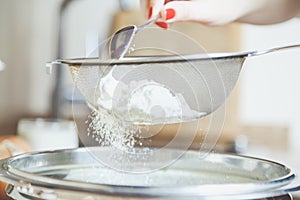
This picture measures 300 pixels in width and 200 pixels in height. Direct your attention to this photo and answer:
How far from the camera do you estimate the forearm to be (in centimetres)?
84

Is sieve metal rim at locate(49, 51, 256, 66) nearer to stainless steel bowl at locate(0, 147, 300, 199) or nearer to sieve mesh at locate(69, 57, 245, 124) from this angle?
sieve mesh at locate(69, 57, 245, 124)

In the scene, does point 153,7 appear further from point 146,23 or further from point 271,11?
point 271,11

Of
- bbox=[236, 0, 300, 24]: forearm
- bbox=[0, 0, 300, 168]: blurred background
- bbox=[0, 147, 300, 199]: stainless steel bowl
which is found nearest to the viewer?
bbox=[0, 147, 300, 199]: stainless steel bowl

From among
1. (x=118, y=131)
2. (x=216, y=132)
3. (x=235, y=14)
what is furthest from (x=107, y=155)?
(x=235, y=14)

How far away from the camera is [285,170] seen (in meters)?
0.58

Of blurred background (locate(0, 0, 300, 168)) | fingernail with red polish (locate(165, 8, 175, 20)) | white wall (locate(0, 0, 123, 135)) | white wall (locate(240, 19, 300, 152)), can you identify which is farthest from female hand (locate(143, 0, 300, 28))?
white wall (locate(0, 0, 123, 135))

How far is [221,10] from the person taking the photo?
781mm

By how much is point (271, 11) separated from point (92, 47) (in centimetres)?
A: 92

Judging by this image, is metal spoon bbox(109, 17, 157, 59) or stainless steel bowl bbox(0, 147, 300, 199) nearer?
stainless steel bowl bbox(0, 147, 300, 199)

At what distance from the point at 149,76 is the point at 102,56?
0.06 metres

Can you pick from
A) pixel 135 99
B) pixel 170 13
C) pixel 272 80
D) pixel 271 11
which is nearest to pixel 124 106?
pixel 135 99

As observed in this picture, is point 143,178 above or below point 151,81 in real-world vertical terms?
below

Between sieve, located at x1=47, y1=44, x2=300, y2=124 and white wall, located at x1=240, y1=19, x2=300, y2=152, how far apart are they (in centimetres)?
115

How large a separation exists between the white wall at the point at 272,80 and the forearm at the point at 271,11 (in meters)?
0.96
